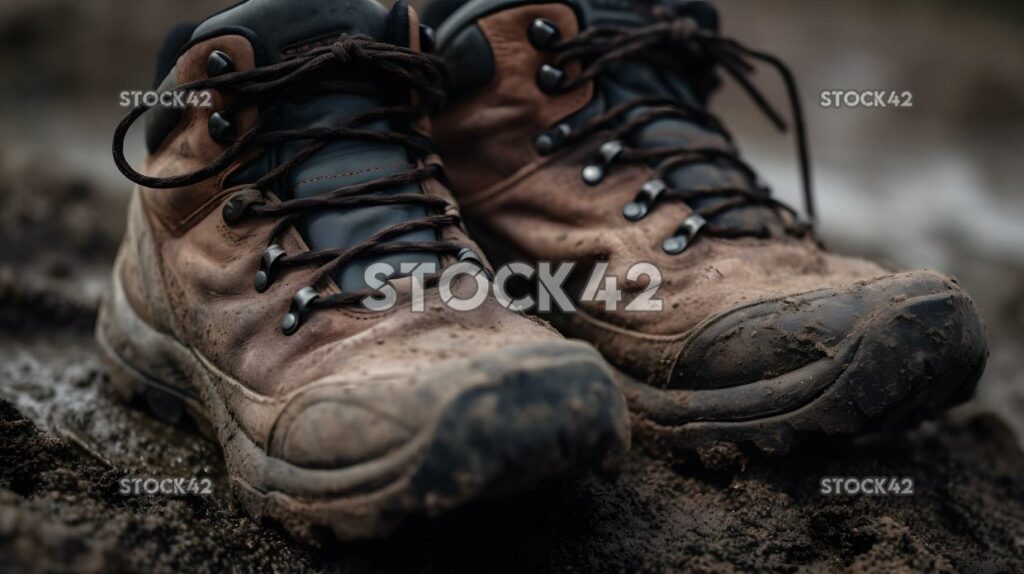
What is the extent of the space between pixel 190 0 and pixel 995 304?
3352 mm

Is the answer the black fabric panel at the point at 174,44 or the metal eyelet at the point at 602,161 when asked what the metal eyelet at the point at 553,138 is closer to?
the metal eyelet at the point at 602,161

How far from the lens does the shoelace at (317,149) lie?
1151mm

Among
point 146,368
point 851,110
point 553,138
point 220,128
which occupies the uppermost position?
point 220,128

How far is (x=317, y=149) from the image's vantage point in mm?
1220

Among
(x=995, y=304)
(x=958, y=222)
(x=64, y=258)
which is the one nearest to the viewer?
(x=64, y=258)

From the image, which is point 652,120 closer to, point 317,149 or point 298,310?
point 317,149

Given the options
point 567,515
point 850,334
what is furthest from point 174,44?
point 850,334

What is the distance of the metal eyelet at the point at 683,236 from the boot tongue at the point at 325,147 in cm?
39

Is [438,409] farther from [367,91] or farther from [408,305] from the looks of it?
[367,91]

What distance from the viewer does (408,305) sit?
109cm

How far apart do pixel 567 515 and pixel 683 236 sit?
487 mm

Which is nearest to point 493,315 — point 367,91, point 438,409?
point 438,409

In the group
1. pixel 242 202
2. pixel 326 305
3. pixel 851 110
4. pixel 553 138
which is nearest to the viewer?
pixel 326 305

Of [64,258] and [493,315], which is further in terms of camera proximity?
[64,258]
